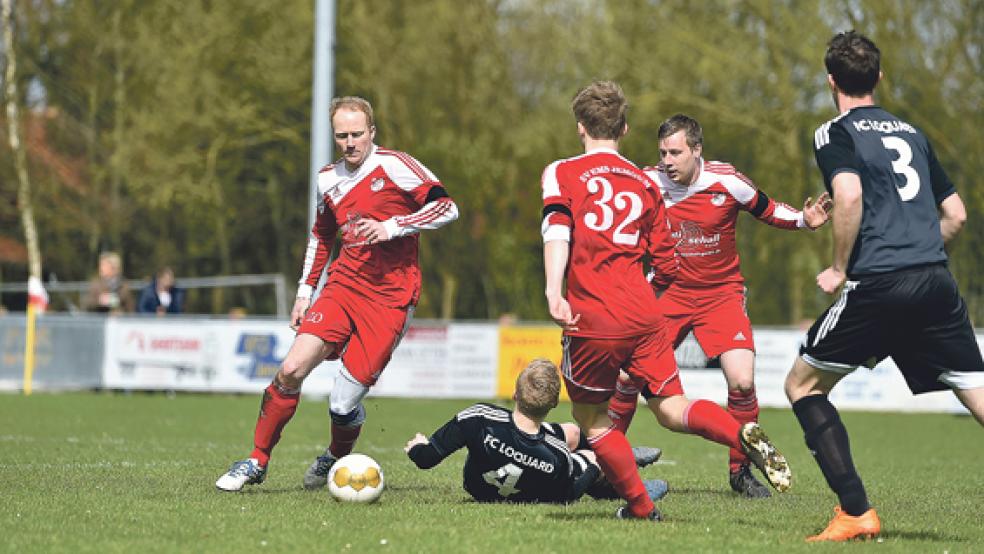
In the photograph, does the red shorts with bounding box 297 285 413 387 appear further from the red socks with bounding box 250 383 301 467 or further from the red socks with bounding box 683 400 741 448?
the red socks with bounding box 683 400 741 448

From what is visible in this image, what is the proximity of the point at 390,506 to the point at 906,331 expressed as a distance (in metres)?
2.82

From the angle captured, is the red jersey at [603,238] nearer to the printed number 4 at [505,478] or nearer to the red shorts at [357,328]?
the printed number 4 at [505,478]

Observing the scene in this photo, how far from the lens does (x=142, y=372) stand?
73.0 feet

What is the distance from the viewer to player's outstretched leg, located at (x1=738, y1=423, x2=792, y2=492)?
6516 millimetres

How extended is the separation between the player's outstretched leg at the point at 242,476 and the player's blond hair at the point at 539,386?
1696 mm

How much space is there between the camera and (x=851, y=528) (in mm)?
6328

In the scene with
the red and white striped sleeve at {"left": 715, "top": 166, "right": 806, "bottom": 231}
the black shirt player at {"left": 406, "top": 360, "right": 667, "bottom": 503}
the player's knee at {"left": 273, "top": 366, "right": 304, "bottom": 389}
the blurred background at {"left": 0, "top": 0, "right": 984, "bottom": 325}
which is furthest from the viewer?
the blurred background at {"left": 0, "top": 0, "right": 984, "bottom": 325}

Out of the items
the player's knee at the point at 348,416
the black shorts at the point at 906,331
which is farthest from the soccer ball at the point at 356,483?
the black shorts at the point at 906,331

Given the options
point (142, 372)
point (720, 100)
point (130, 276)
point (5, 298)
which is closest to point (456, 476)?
point (142, 372)

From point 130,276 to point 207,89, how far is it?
6537mm

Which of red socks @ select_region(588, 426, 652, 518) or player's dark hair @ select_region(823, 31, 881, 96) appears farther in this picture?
red socks @ select_region(588, 426, 652, 518)

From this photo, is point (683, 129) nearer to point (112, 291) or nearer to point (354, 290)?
point (354, 290)

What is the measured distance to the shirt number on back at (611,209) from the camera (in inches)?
263

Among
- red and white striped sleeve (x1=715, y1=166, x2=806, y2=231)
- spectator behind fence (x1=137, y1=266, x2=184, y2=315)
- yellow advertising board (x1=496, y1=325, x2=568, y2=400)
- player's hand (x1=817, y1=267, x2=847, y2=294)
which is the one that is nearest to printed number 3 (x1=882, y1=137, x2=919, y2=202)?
player's hand (x1=817, y1=267, x2=847, y2=294)
